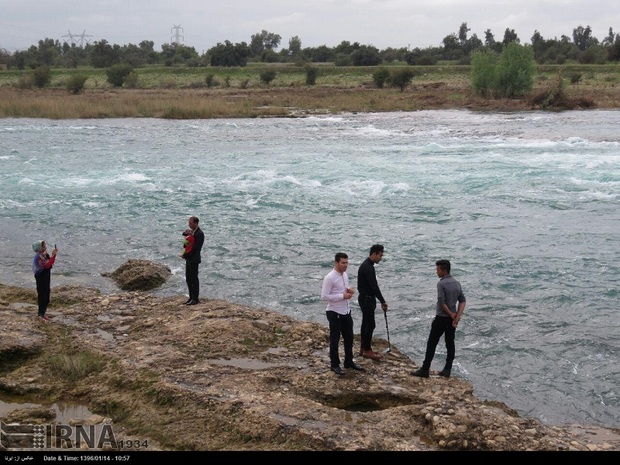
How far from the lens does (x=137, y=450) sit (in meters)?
7.92

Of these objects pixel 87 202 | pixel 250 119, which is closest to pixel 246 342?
pixel 87 202

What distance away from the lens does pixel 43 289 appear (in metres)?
12.6

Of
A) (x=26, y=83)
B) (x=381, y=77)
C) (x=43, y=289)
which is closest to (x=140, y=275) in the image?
(x=43, y=289)

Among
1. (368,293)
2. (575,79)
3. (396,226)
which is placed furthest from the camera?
(575,79)

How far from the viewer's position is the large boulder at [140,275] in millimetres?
15414

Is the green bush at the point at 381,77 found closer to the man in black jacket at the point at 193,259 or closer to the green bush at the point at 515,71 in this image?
the green bush at the point at 515,71

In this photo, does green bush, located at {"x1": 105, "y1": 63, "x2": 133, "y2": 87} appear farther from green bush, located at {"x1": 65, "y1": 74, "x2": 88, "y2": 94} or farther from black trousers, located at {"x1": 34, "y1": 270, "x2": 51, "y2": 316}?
black trousers, located at {"x1": 34, "y1": 270, "x2": 51, "y2": 316}

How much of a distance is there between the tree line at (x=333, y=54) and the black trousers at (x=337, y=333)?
9988 cm

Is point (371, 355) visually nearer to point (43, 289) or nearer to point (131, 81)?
point (43, 289)

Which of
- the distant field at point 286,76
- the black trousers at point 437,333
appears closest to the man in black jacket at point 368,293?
the black trousers at point 437,333

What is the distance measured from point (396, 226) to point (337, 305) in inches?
431

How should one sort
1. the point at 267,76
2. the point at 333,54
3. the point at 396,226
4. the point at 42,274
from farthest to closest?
the point at 333,54 < the point at 267,76 < the point at 396,226 < the point at 42,274

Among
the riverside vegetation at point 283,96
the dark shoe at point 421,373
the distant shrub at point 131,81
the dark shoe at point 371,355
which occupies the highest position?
the distant shrub at point 131,81

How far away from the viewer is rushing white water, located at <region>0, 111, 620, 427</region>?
41.2 ft
